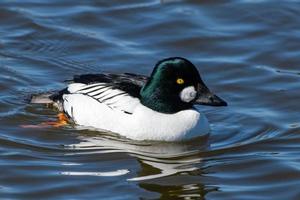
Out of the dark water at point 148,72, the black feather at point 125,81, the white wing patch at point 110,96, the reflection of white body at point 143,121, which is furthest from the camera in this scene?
the black feather at point 125,81

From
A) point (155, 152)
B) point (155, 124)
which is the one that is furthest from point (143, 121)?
point (155, 152)

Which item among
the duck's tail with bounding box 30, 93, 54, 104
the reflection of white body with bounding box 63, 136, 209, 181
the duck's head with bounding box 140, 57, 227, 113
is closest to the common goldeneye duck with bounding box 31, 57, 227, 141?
the duck's head with bounding box 140, 57, 227, 113

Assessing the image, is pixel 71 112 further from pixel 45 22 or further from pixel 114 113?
pixel 45 22

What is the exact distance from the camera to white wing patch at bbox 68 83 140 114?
43.4 feet

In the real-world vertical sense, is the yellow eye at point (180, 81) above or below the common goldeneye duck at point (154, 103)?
above

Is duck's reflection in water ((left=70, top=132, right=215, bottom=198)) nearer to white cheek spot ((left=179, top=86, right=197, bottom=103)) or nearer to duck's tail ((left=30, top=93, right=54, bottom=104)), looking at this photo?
white cheek spot ((left=179, top=86, right=197, bottom=103))

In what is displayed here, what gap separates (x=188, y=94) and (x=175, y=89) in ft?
0.59

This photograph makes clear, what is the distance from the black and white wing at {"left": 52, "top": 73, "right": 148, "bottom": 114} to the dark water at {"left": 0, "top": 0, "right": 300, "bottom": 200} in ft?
1.55

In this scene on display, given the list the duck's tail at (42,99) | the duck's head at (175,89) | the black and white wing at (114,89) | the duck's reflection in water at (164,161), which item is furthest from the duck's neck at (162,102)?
the duck's tail at (42,99)

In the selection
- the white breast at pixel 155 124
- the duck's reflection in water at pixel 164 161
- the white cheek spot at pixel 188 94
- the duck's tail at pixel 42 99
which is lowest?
the duck's reflection in water at pixel 164 161

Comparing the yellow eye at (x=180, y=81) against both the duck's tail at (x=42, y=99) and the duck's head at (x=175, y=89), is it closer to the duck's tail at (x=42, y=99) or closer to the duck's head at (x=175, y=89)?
the duck's head at (x=175, y=89)

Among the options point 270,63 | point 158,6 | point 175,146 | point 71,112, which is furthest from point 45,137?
point 158,6

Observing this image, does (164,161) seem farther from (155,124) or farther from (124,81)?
(124,81)

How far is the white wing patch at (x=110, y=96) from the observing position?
43.4 feet
